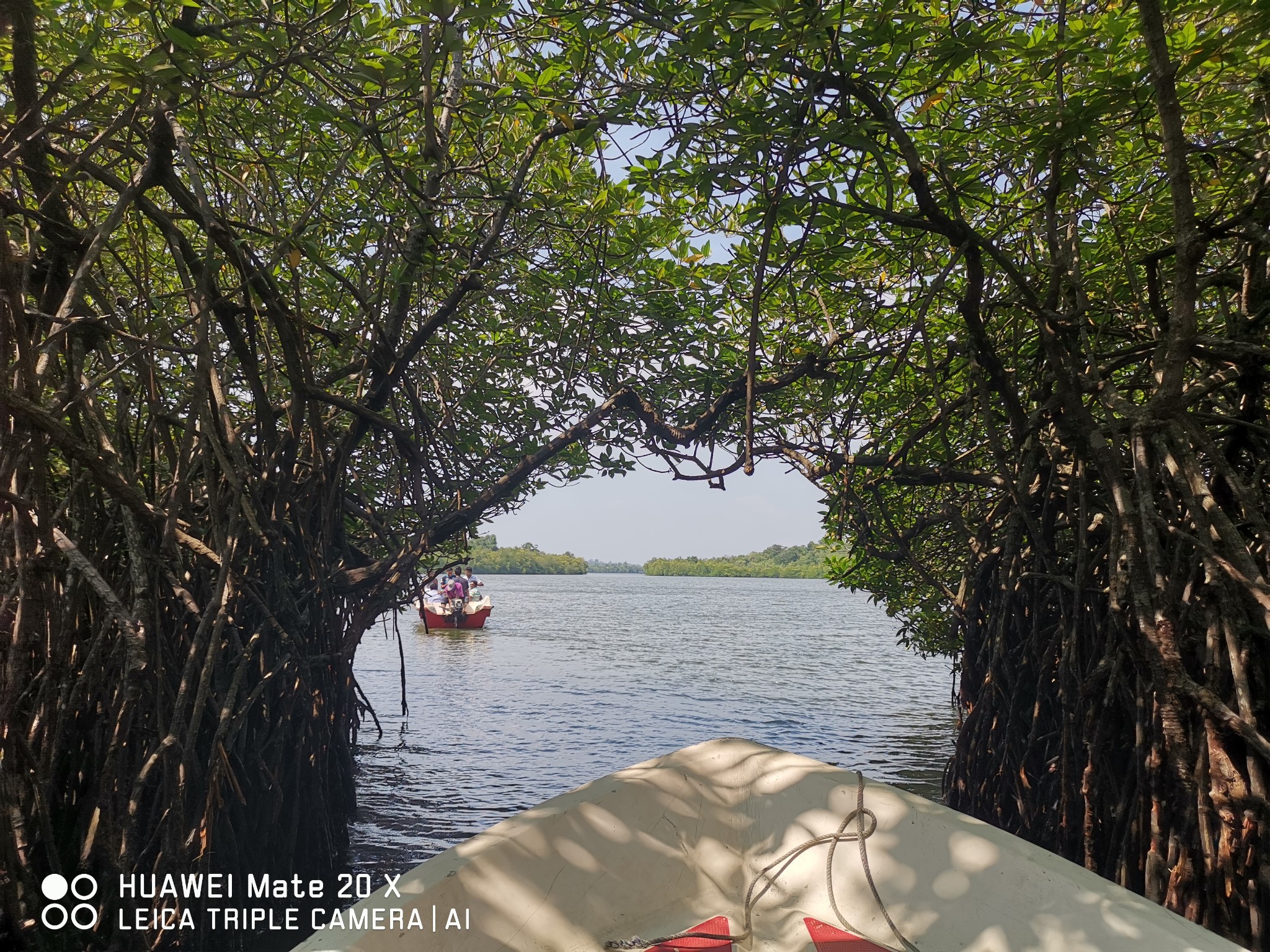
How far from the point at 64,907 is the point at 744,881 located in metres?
2.86

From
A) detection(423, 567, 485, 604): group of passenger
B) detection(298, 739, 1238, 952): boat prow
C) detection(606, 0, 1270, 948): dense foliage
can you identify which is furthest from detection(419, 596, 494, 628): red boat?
detection(298, 739, 1238, 952): boat prow

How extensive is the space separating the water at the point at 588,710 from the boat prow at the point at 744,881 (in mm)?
3116

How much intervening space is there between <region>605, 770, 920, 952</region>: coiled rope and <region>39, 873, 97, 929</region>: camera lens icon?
234 cm

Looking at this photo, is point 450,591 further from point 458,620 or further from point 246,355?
point 246,355

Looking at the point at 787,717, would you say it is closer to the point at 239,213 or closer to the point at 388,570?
the point at 388,570

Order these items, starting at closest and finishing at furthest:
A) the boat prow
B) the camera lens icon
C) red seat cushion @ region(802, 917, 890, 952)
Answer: the boat prow → red seat cushion @ region(802, 917, 890, 952) → the camera lens icon

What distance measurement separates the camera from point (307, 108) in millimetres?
3152

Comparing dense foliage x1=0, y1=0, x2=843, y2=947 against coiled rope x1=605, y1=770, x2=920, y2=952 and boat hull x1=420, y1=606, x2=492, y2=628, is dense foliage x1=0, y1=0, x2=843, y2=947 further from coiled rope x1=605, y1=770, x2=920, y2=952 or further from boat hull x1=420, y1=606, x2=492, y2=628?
boat hull x1=420, y1=606, x2=492, y2=628

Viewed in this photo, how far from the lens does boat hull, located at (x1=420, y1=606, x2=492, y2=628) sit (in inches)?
837

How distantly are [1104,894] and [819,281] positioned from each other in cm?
349

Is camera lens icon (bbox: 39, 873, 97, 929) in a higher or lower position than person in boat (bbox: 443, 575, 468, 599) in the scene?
lower

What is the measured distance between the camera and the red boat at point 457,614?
21.1 metres

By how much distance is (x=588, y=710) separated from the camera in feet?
38.4

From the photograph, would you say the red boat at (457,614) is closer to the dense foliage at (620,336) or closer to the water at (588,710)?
the water at (588,710)
